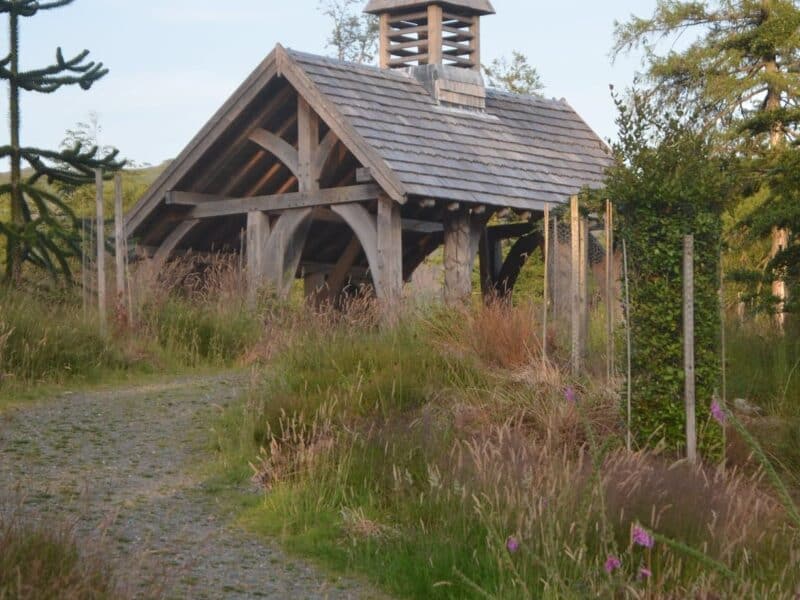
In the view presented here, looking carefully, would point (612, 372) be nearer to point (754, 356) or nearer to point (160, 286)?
point (754, 356)

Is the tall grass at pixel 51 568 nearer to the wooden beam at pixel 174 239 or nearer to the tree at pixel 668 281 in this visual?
the tree at pixel 668 281

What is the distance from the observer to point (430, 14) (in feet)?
60.1

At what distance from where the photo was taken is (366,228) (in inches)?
632

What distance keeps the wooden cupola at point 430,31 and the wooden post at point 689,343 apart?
9950mm

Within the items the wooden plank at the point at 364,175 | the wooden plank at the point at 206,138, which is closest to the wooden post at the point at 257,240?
the wooden plank at the point at 206,138

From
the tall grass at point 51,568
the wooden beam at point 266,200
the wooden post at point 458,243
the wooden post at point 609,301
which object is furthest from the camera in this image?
the wooden post at point 458,243

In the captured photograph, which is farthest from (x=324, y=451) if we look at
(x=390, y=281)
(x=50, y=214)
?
(x=50, y=214)

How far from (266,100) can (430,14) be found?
299 centimetres

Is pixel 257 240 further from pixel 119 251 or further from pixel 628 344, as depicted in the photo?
pixel 628 344

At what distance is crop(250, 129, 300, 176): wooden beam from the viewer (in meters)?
17.0

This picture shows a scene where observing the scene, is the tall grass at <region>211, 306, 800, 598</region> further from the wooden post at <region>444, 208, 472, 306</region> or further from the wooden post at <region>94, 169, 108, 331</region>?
the wooden post at <region>444, 208, 472, 306</region>

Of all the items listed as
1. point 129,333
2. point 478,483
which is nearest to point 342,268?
point 129,333

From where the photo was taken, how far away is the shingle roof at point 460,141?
15.6 metres

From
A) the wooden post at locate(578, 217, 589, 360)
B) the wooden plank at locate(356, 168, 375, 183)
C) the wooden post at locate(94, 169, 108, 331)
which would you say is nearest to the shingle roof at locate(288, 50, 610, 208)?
the wooden plank at locate(356, 168, 375, 183)
